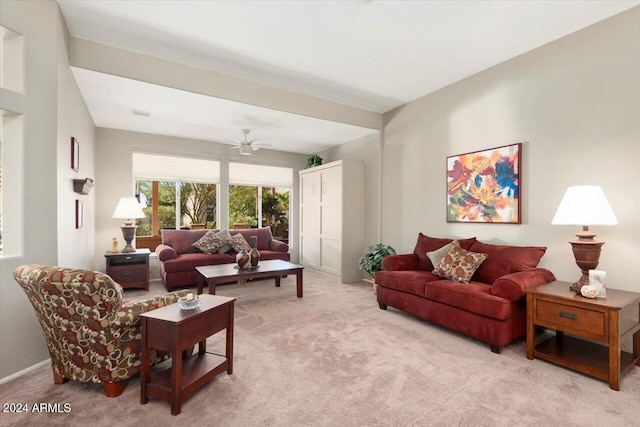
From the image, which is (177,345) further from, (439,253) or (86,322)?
(439,253)

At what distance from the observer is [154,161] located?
5914 millimetres

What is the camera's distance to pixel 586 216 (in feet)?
8.23

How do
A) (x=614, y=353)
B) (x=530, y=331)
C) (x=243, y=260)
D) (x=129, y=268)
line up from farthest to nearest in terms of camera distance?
1. (x=129, y=268)
2. (x=243, y=260)
3. (x=530, y=331)
4. (x=614, y=353)

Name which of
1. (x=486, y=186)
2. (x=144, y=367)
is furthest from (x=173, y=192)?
(x=486, y=186)

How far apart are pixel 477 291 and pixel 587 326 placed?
80 centimetres

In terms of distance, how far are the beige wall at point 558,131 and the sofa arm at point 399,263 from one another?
616mm

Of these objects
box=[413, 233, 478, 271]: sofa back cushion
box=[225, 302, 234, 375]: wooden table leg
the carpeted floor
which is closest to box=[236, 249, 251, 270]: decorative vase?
the carpeted floor

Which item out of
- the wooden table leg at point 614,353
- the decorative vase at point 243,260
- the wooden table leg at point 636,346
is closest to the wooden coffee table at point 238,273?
the decorative vase at point 243,260

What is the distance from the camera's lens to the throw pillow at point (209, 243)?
5.49 m

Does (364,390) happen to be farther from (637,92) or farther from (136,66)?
(136,66)

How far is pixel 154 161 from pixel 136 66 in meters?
2.78

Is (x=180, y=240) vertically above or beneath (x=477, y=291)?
above

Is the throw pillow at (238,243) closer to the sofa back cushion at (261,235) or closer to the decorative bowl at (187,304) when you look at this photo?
the sofa back cushion at (261,235)

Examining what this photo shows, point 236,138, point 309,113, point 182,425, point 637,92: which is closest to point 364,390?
point 182,425
